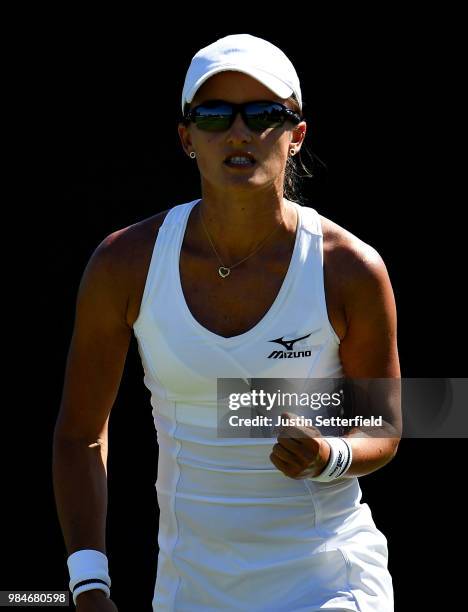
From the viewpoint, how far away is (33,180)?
5250mm

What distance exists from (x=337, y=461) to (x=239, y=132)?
2.67ft

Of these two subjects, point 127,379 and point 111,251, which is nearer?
point 111,251

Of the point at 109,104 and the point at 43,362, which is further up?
the point at 109,104

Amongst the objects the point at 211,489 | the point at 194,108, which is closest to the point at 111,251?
the point at 194,108

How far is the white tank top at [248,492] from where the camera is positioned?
3414mm

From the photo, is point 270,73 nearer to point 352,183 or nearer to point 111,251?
point 111,251

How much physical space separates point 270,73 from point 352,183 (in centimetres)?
186

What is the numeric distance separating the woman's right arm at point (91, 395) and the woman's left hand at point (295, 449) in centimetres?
65

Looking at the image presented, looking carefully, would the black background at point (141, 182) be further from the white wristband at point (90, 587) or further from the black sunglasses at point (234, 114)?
the white wristband at point (90, 587)

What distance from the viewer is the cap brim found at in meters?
3.44

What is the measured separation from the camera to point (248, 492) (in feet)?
11.4

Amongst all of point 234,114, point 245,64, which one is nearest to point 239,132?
point 234,114

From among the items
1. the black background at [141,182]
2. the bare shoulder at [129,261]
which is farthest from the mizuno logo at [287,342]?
the black background at [141,182]

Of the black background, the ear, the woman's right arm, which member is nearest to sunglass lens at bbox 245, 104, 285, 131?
the ear
